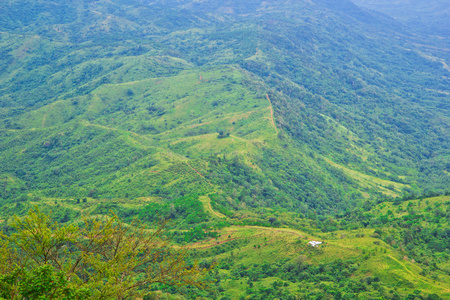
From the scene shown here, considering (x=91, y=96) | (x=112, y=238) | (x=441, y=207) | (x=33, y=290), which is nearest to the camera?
(x=33, y=290)

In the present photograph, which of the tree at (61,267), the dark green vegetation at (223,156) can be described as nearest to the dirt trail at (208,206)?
the dark green vegetation at (223,156)

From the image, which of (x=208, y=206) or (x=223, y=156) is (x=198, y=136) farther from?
(x=208, y=206)

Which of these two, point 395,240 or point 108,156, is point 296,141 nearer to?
point 108,156

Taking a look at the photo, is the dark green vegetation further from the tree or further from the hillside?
the tree

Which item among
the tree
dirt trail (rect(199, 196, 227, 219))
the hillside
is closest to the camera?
the tree

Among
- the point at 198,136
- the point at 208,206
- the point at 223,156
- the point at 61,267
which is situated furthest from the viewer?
the point at 198,136

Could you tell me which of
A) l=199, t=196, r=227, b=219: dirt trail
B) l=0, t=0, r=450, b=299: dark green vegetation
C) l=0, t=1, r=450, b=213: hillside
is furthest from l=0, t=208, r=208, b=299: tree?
l=0, t=1, r=450, b=213: hillside

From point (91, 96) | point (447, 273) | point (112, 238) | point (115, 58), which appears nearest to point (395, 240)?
point (447, 273)

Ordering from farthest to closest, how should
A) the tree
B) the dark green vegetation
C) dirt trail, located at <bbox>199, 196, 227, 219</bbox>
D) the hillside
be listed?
the hillside
dirt trail, located at <bbox>199, 196, 227, 219</bbox>
the dark green vegetation
the tree

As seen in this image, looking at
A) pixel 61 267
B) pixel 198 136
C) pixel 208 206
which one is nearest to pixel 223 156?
pixel 198 136

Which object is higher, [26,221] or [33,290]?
[26,221]

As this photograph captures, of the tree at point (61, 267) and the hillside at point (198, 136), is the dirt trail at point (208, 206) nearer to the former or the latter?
the hillside at point (198, 136)
